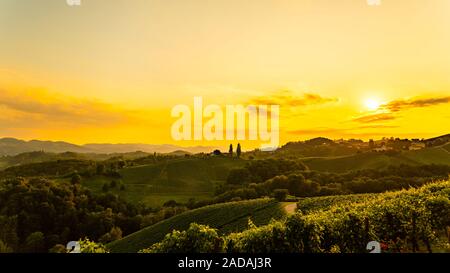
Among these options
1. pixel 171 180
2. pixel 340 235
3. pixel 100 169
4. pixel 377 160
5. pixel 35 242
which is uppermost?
pixel 340 235

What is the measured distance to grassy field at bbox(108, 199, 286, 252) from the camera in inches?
1471

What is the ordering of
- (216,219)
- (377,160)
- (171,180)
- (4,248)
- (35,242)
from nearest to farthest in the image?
(216,219) → (4,248) → (35,242) → (377,160) → (171,180)

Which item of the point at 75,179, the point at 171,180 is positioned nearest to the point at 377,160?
the point at 171,180

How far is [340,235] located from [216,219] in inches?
1345

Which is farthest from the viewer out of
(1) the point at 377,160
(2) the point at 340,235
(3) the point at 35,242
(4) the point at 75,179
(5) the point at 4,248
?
(4) the point at 75,179

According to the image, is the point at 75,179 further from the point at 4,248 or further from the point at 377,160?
the point at 377,160

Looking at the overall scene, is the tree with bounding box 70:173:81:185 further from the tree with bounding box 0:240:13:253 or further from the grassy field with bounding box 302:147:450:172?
the grassy field with bounding box 302:147:450:172

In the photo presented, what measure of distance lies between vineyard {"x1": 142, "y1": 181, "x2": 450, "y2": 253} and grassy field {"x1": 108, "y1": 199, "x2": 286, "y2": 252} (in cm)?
2362

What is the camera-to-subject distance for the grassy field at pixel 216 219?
3738 cm

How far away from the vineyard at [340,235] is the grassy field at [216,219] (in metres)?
23.6

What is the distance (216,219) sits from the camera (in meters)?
42.6

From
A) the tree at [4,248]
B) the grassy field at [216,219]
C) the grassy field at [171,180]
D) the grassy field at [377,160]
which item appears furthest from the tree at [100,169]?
the grassy field at [377,160]
